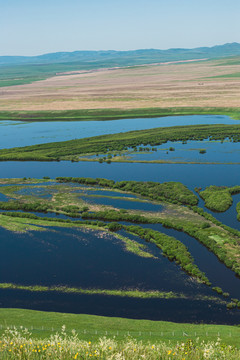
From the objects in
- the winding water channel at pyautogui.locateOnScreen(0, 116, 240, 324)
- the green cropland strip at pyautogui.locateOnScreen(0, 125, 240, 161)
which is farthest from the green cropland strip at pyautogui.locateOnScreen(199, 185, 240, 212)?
the green cropland strip at pyautogui.locateOnScreen(0, 125, 240, 161)

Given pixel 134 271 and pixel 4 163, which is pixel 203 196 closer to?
pixel 134 271

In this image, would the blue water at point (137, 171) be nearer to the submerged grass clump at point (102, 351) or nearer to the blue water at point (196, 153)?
the blue water at point (196, 153)

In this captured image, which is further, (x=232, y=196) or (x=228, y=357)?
(x=232, y=196)

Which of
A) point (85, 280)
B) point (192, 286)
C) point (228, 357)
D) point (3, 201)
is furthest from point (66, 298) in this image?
point (3, 201)

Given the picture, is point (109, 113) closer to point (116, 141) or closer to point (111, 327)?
point (116, 141)

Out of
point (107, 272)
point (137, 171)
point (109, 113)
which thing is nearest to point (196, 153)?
point (137, 171)

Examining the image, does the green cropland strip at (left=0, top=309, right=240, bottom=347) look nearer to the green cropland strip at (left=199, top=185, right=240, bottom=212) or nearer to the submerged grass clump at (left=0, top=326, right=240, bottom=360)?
the submerged grass clump at (left=0, top=326, right=240, bottom=360)

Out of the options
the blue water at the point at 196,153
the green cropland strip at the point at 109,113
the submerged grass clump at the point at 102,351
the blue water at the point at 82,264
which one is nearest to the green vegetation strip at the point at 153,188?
the blue water at the point at 82,264
